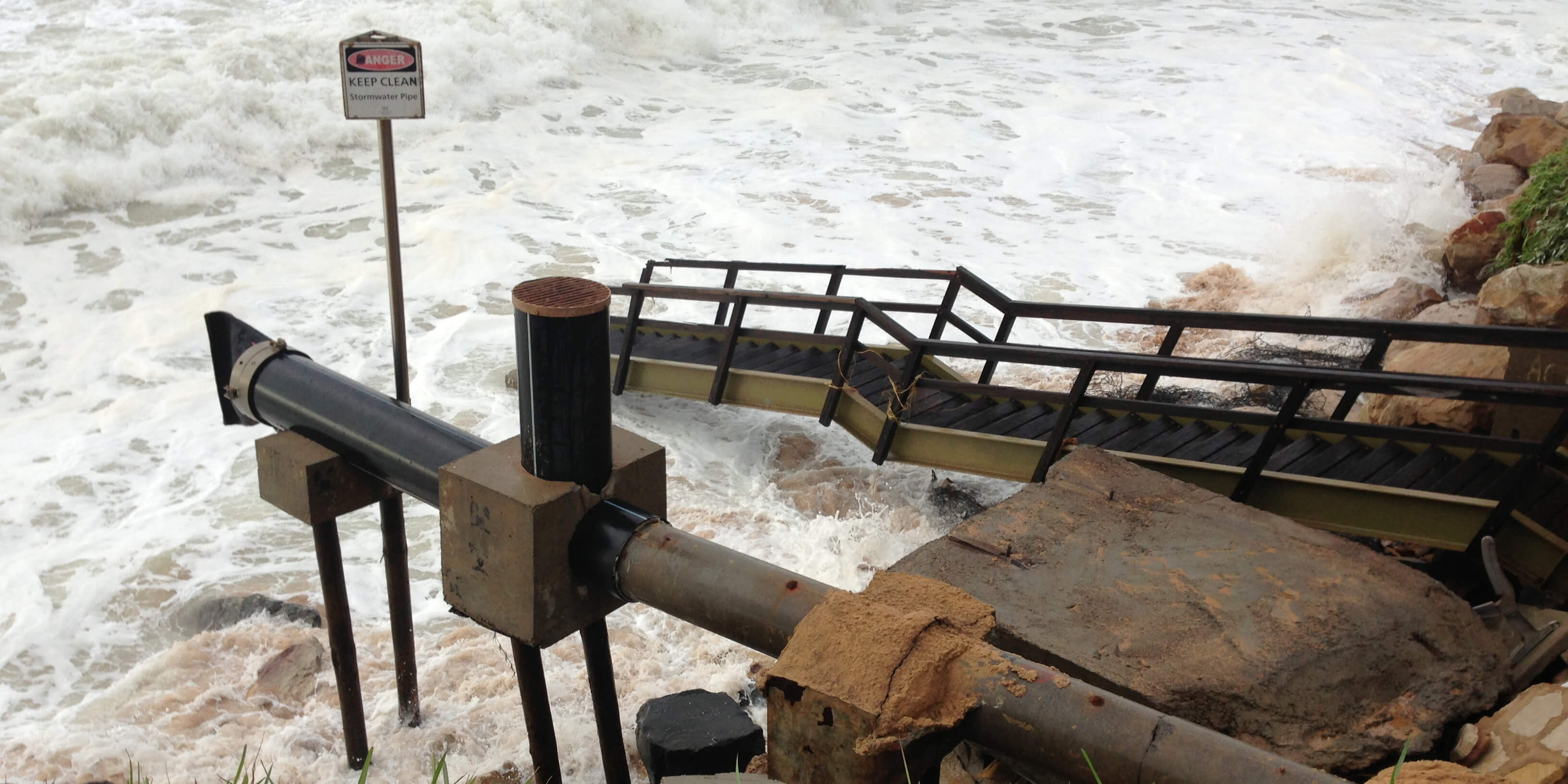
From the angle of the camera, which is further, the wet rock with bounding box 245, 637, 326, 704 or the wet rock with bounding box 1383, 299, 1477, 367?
the wet rock with bounding box 1383, 299, 1477, 367

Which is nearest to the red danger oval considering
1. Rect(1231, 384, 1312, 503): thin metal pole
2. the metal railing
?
the metal railing

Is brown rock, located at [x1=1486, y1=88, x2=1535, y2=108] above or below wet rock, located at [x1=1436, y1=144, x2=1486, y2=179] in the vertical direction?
above

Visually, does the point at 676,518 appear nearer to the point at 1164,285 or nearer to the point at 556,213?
the point at 1164,285

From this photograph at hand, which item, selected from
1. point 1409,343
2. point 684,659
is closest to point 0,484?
point 684,659

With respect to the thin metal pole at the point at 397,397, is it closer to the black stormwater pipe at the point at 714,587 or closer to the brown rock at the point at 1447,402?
the black stormwater pipe at the point at 714,587

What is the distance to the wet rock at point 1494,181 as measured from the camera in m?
12.6

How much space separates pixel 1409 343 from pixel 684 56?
17.4m

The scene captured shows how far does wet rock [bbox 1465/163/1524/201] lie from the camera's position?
12633 millimetres

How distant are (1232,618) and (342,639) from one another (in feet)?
11.6

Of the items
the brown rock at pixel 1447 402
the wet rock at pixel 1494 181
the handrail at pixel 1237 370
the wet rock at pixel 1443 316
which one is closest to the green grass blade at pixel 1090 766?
the handrail at pixel 1237 370

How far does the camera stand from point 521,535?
2.63 meters

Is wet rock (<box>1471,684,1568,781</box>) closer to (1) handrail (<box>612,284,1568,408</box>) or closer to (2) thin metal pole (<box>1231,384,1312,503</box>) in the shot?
(1) handrail (<box>612,284,1568,408</box>)

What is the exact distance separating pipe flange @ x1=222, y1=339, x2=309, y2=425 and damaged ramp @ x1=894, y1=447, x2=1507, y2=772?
8.72 ft

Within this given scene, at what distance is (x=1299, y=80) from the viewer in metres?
21.1
